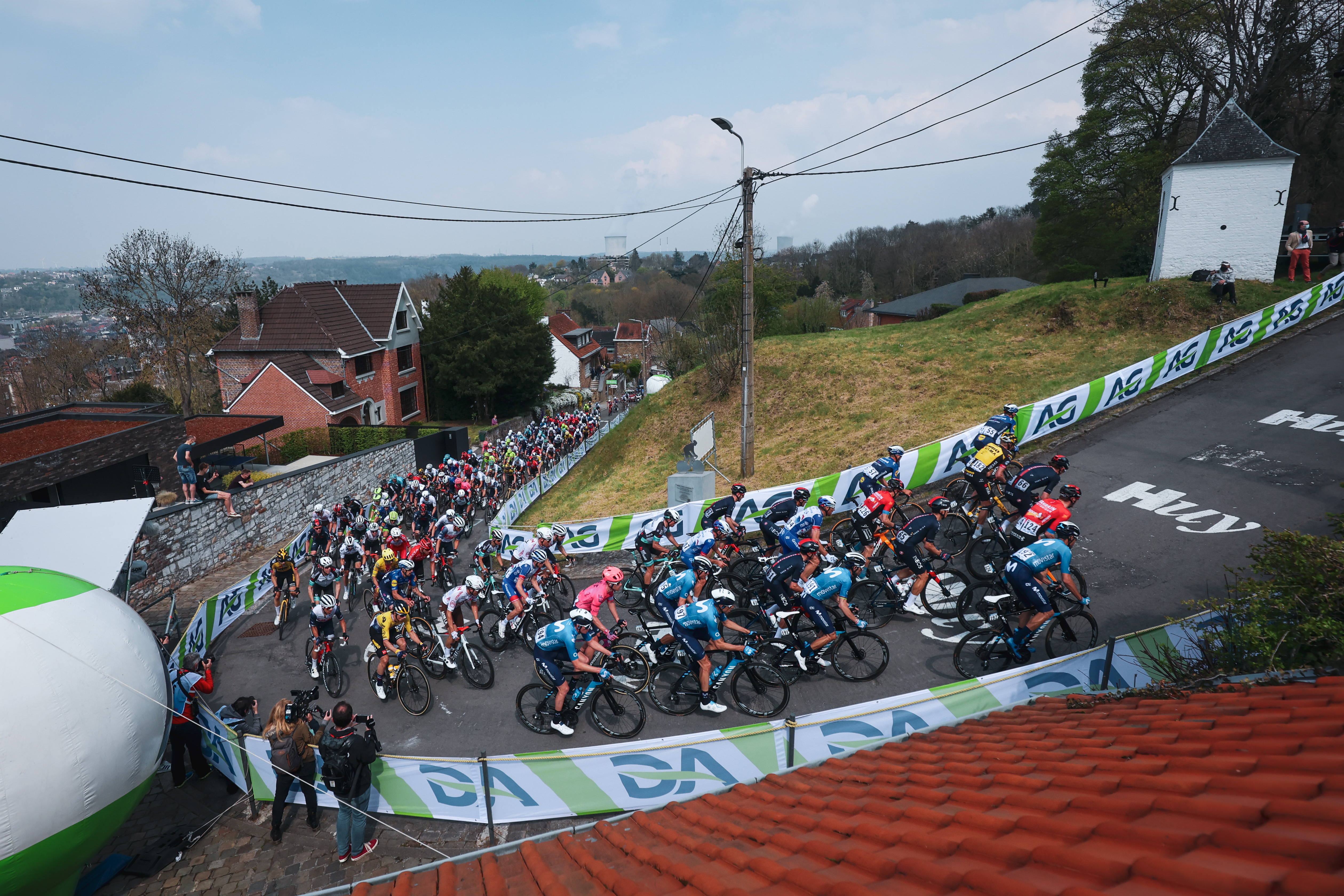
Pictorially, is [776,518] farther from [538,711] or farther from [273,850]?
[273,850]

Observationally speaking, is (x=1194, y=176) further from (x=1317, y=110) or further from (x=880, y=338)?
(x=1317, y=110)

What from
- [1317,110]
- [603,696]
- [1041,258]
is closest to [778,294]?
[1041,258]

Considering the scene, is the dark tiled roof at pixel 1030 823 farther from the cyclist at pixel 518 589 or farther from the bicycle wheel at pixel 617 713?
the cyclist at pixel 518 589

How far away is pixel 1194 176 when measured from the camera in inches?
922

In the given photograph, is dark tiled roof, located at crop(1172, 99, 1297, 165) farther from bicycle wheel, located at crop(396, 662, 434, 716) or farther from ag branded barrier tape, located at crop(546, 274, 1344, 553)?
bicycle wheel, located at crop(396, 662, 434, 716)

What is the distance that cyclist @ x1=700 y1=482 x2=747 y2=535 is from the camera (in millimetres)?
13000

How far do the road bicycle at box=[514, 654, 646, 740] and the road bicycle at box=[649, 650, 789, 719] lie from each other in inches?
19.4

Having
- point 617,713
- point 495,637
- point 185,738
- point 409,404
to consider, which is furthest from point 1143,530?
point 409,404

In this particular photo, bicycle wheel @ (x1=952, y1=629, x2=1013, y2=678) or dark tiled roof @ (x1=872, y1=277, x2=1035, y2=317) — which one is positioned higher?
dark tiled roof @ (x1=872, y1=277, x2=1035, y2=317)

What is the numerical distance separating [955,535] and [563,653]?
786cm

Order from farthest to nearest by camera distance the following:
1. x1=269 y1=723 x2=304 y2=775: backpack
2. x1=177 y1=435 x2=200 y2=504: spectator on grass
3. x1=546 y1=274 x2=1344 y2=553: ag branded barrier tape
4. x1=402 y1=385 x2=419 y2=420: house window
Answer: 1. x1=402 y1=385 x2=419 y2=420: house window
2. x1=177 y1=435 x2=200 y2=504: spectator on grass
3. x1=546 y1=274 x2=1344 y2=553: ag branded barrier tape
4. x1=269 y1=723 x2=304 y2=775: backpack

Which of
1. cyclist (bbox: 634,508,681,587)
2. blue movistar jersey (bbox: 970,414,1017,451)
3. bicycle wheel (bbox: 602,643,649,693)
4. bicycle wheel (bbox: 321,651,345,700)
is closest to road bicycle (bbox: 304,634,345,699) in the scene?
bicycle wheel (bbox: 321,651,345,700)

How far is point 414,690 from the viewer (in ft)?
34.3

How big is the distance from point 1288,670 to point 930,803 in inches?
146
